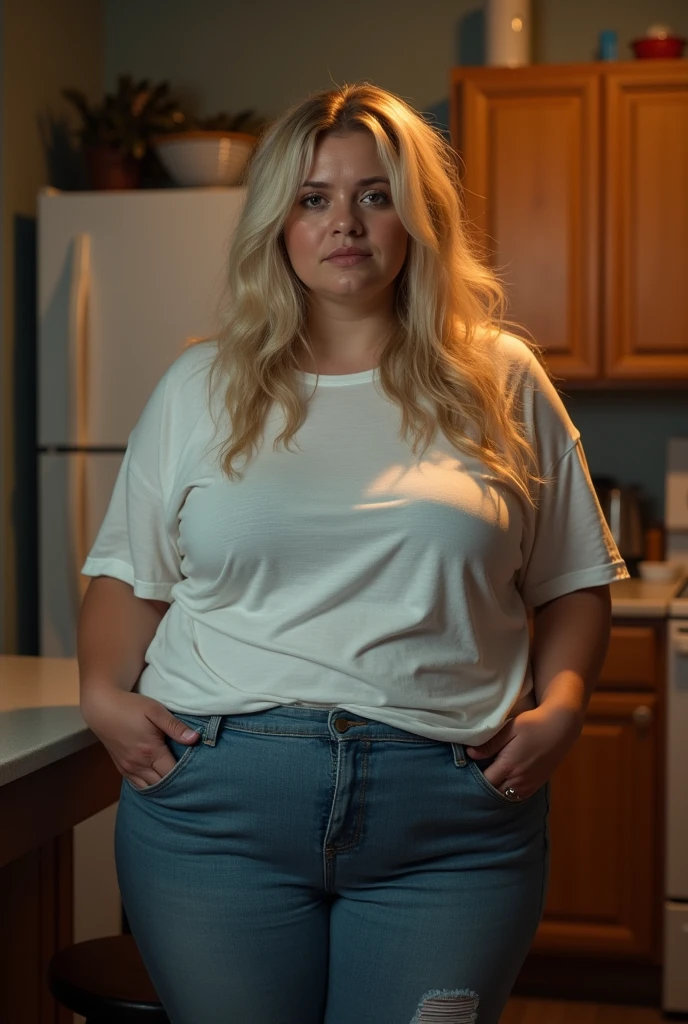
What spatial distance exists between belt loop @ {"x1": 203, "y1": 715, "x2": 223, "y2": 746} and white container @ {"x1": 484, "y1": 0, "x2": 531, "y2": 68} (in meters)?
2.44

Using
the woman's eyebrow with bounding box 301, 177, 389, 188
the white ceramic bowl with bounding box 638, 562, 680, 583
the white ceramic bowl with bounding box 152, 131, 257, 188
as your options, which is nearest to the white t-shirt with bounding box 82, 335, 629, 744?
the woman's eyebrow with bounding box 301, 177, 389, 188

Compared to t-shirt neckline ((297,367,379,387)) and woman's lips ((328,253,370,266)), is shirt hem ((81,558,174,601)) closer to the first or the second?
t-shirt neckline ((297,367,379,387))

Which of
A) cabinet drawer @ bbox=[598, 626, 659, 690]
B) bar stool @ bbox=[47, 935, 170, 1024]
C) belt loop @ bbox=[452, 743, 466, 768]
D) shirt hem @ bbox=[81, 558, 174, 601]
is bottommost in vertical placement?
bar stool @ bbox=[47, 935, 170, 1024]

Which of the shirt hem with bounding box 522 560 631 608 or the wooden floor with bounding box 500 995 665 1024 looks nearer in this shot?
the shirt hem with bounding box 522 560 631 608

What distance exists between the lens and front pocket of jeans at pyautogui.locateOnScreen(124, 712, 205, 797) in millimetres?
1243

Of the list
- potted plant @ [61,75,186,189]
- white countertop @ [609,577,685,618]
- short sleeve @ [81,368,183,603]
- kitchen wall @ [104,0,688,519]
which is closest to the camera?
short sleeve @ [81,368,183,603]

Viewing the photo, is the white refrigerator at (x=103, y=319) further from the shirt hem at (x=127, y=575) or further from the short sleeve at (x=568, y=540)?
the short sleeve at (x=568, y=540)

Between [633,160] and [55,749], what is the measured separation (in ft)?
7.42

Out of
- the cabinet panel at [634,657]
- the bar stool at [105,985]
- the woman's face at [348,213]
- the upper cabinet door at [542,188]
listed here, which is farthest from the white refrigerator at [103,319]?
the woman's face at [348,213]

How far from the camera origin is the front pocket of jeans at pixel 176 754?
1243mm

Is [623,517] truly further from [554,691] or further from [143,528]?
[143,528]

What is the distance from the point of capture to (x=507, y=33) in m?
3.22

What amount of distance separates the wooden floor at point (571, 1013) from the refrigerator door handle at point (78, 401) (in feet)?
4.65

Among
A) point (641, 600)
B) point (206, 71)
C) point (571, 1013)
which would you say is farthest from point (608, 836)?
point (206, 71)
